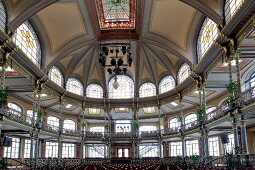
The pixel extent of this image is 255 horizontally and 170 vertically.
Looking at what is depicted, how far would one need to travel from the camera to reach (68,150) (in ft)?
135

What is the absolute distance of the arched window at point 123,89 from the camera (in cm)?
4067

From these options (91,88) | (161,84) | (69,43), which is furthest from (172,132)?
(69,43)

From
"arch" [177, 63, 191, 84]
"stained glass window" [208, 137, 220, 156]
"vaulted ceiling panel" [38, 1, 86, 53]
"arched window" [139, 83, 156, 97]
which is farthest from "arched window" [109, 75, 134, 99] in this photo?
"stained glass window" [208, 137, 220, 156]

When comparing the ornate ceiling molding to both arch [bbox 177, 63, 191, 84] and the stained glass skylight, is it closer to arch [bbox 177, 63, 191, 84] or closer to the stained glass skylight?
the stained glass skylight

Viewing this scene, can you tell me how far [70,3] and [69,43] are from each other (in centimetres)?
569

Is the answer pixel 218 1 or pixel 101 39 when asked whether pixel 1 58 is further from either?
pixel 218 1

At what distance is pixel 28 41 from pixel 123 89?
17.6 meters

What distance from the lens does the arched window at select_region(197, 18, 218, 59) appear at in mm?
24562

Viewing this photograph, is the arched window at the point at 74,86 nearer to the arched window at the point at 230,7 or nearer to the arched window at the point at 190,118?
the arched window at the point at 190,118

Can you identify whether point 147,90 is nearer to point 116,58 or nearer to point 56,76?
point 56,76

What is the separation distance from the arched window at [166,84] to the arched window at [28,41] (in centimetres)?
1699

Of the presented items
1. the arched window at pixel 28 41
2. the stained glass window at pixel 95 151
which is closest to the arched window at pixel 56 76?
the arched window at pixel 28 41

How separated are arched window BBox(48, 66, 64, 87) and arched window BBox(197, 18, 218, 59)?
16.9 metres

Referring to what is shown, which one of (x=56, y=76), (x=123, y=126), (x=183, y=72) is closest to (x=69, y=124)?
(x=123, y=126)
